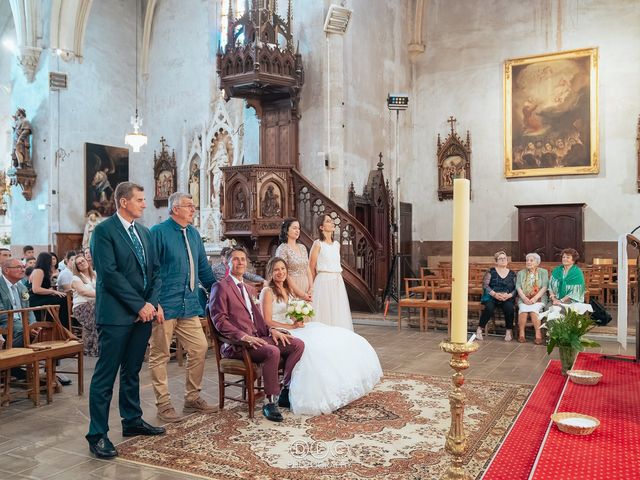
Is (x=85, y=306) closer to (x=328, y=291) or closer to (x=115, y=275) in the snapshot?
(x=328, y=291)

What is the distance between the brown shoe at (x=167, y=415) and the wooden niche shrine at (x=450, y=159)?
12.1 meters

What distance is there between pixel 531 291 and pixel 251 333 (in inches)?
196

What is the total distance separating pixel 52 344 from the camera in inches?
214

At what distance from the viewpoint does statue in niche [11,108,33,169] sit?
15.8m

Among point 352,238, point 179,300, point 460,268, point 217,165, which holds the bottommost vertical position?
point 179,300

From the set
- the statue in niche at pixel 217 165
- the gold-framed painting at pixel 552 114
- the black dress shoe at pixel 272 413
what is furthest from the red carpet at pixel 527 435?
the statue in niche at pixel 217 165

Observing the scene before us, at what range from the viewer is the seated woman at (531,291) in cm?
815

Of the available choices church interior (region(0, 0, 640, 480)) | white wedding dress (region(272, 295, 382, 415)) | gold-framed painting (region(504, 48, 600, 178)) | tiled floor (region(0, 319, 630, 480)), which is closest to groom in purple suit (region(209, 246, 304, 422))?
white wedding dress (region(272, 295, 382, 415))

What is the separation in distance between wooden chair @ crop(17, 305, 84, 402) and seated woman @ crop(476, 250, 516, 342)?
17.4 ft

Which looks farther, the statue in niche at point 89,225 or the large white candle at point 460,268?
the statue in niche at point 89,225

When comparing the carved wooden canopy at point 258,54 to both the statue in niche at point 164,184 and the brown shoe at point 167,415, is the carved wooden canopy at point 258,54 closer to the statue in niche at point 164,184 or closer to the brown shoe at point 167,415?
the statue in niche at point 164,184

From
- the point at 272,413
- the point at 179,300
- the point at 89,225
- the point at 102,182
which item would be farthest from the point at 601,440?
the point at 102,182

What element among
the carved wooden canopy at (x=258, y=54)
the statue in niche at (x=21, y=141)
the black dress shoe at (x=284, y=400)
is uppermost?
the carved wooden canopy at (x=258, y=54)

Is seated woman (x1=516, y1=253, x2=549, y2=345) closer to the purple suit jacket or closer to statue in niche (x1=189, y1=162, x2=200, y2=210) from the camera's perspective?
the purple suit jacket
